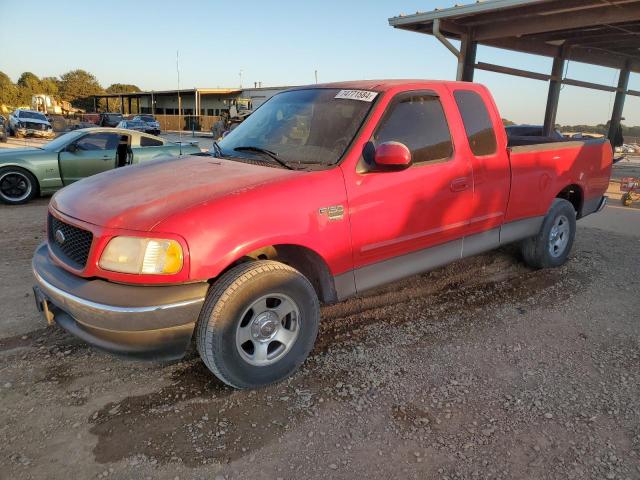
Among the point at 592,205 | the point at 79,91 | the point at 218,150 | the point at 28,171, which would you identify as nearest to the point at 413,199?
the point at 218,150

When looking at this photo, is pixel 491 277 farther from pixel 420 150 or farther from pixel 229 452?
pixel 229 452

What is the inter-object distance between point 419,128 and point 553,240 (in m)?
2.51

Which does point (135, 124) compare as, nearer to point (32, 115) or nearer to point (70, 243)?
point (32, 115)

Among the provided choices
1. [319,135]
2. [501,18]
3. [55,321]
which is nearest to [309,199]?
[319,135]

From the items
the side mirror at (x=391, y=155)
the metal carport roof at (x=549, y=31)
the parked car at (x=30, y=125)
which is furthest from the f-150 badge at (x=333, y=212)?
the parked car at (x=30, y=125)

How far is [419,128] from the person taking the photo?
3.56 metres

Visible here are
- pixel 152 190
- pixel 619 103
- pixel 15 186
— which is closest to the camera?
pixel 152 190

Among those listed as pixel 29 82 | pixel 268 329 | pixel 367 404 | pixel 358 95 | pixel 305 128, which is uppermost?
pixel 29 82

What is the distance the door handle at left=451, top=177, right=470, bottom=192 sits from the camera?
3717 millimetres

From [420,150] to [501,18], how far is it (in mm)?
8040

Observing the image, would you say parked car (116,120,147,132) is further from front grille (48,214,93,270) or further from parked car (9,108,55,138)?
front grille (48,214,93,270)

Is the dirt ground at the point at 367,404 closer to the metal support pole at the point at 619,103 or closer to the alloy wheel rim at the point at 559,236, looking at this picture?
the alloy wheel rim at the point at 559,236

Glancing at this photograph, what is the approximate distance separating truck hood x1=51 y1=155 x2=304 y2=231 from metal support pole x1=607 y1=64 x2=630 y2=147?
1539 cm

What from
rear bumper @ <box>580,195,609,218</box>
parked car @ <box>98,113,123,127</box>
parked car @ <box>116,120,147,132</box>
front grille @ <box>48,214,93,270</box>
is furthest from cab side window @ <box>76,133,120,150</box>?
parked car @ <box>98,113,123,127</box>
